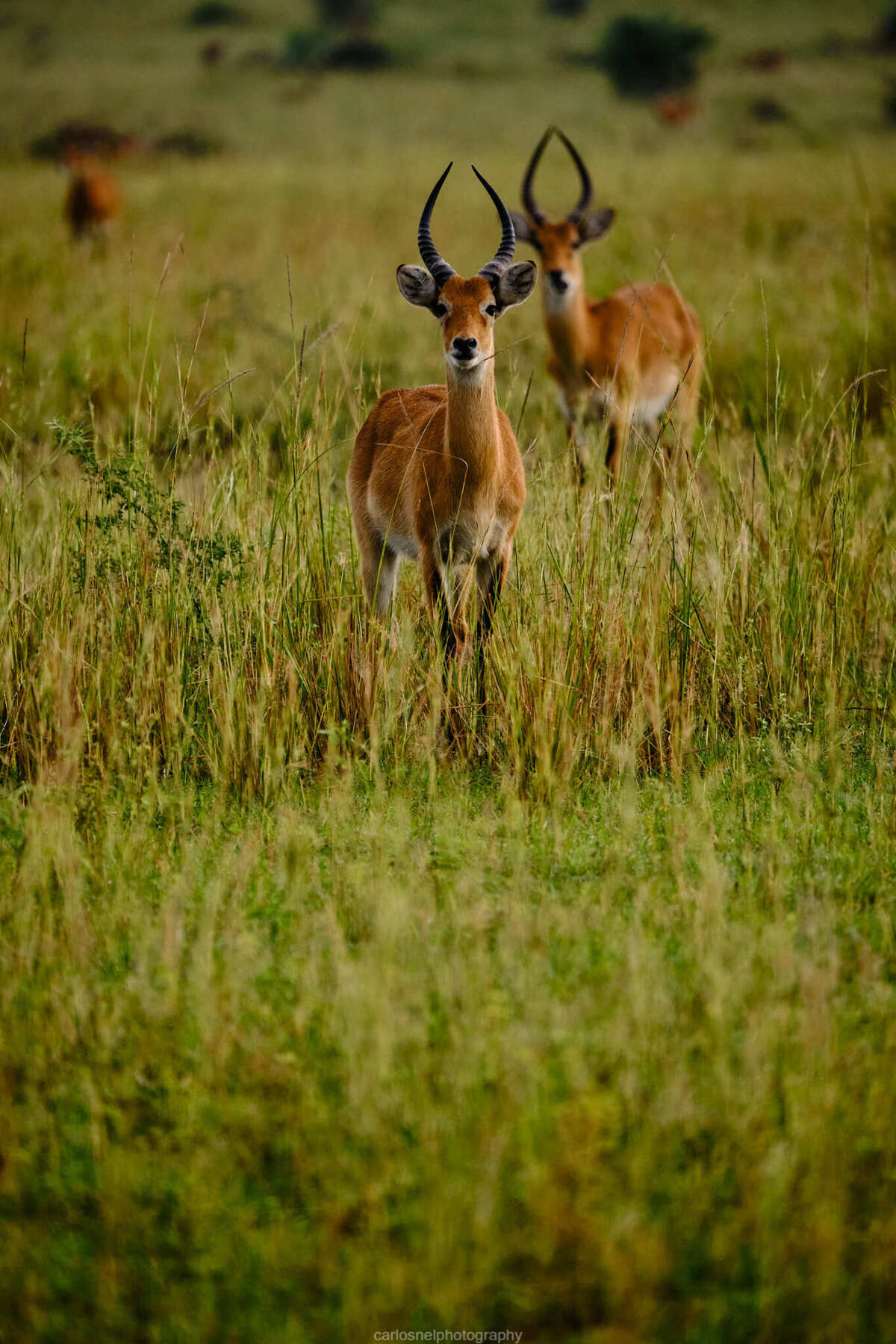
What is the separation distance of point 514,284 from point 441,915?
8.58ft

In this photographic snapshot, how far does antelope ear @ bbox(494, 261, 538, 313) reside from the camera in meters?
4.44

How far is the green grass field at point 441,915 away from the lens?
6.54 ft

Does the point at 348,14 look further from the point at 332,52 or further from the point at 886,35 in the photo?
the point at 886,35

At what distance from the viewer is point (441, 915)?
286 centimetres

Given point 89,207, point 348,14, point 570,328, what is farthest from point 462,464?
point 348,14

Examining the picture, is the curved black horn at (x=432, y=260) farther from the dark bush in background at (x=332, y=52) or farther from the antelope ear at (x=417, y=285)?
the dark bush in background at (x=332, y=52)

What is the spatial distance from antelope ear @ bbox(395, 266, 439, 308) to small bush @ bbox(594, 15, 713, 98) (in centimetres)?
4863

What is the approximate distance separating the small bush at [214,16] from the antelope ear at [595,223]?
6304 centimetres

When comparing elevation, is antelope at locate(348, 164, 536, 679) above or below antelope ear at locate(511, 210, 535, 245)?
below

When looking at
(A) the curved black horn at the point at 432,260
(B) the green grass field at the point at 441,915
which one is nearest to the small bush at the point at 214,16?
(B) the green grass field at the point at 441,915

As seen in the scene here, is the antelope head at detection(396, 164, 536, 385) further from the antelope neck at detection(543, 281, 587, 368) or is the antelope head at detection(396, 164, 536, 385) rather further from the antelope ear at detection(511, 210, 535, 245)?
the antelope neck at detection(543, 281, 587, 368)

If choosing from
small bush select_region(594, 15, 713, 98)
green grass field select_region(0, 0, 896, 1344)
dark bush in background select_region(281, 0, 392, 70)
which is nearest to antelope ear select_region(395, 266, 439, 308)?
green grass field select_region(0, 0, 896, 1344)

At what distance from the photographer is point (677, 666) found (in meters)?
4.14

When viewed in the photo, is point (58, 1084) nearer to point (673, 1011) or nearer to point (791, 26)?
point (673, 1011)
